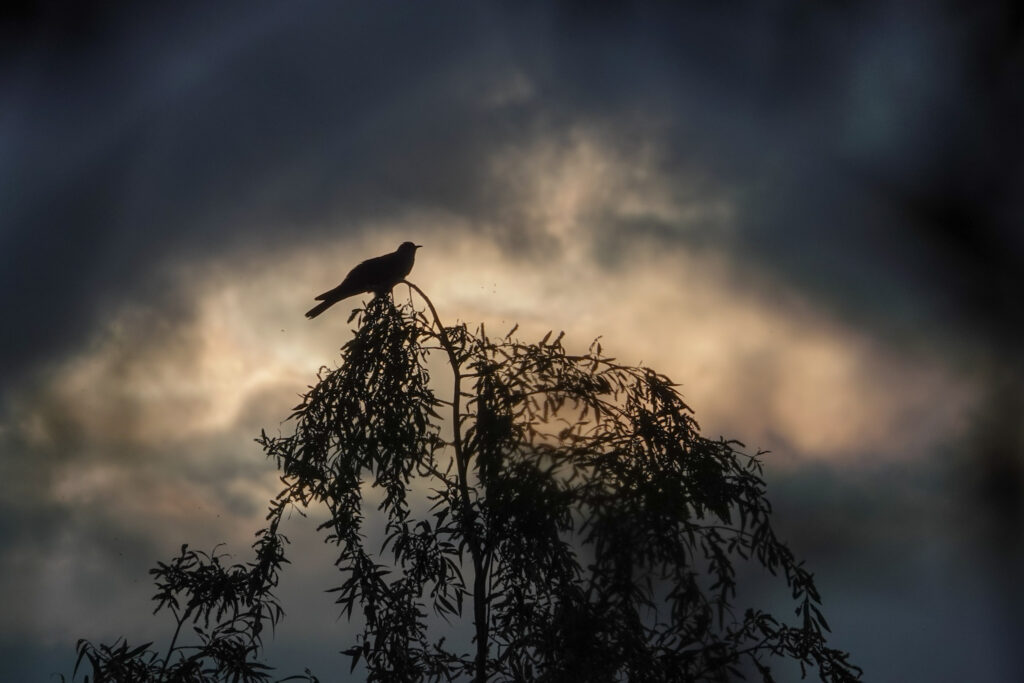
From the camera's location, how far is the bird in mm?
7992

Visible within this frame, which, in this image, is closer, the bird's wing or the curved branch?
the curved branch

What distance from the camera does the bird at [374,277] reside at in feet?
26.2

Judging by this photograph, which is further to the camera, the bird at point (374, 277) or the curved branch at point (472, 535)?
the bird at point (374, 277)

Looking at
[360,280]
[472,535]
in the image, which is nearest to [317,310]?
[360,280]

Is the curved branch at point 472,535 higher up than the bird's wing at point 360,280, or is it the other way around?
the bird's wing at point 360,280

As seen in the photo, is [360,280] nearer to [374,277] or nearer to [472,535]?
[374,277]

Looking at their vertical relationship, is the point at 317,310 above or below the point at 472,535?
above

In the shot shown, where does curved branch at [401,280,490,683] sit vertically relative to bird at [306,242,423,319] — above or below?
below

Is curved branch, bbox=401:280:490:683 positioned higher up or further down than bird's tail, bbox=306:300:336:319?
further down

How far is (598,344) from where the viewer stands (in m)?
7.08

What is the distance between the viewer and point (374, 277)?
8.02m

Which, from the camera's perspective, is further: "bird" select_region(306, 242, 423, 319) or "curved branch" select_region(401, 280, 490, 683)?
"bird" select_region(306, 242, 423, 319)

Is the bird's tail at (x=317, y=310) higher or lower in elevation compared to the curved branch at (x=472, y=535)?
higher

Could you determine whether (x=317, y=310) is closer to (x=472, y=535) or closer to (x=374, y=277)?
(x=374, y=277)
